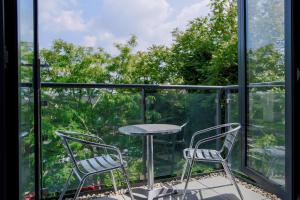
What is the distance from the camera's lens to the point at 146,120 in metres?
3.41

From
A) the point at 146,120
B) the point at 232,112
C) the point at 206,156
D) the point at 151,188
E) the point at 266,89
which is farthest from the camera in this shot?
the point at 232,112

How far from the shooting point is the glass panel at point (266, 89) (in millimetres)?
1998

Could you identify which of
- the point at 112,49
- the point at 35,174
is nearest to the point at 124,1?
the point at 112,49

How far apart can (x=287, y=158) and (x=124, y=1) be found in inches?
247

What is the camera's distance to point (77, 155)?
10.2 ft

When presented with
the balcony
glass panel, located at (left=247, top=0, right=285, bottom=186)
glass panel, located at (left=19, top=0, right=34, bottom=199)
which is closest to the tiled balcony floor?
the balcony

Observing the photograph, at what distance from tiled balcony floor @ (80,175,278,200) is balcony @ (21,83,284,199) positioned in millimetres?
10

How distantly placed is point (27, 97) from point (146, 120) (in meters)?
1.94

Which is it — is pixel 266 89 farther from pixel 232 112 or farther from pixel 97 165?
pixel 97 165

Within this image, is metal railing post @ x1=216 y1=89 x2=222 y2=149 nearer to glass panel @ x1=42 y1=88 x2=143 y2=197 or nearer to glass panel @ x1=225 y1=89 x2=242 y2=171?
glass panel @ x1=225 y1=89 x2=242 y2=171

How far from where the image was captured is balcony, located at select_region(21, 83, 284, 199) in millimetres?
2623

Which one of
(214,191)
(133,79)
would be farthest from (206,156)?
(133,79)

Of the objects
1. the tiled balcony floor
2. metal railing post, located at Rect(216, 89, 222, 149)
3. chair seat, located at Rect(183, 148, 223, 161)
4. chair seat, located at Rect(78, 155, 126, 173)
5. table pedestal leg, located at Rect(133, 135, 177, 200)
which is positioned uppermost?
metal railing post, located at Rect(216, 89, 222, 149)

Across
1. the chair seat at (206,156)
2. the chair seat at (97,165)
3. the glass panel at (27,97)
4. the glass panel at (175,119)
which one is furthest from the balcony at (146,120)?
the glass panel at (27,97)
